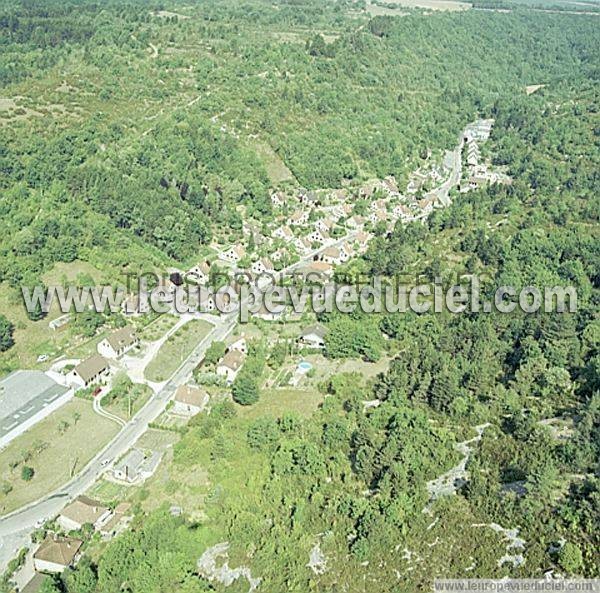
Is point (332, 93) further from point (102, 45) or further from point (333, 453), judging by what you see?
point (333, 453)

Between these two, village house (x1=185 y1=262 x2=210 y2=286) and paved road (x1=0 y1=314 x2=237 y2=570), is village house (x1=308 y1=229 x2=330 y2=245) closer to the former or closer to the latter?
village house (x1=185 y1=262 x2=210 y2=286)

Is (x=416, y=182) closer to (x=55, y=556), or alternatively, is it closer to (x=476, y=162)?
(x=476, y=162)

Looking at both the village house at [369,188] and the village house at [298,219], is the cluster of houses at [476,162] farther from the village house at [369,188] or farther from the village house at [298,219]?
the village house at [298,219]

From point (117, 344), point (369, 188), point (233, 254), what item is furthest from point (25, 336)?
point (369, 188)

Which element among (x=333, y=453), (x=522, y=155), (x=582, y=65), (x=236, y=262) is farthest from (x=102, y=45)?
(x=582, y=65)

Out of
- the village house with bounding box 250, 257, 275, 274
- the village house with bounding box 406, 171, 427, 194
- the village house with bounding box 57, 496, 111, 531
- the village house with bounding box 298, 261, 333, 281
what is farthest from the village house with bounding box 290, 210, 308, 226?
the village house with bounding box 57, 496, 111, 531
